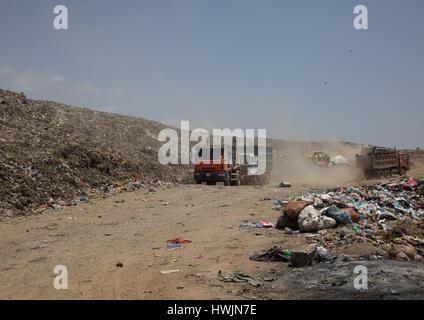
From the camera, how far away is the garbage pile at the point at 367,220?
21.1 ft

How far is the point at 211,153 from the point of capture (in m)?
17.5

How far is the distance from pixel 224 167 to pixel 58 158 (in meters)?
7.84

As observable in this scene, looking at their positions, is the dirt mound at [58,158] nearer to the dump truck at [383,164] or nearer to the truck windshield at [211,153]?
the truck windshield at [211,153]

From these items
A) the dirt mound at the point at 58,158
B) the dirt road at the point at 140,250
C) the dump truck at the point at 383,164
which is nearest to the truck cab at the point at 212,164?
the dirt mound at the point at 58,158

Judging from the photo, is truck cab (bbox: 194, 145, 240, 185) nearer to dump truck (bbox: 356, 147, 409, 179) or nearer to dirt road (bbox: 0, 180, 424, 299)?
dirt road (bbox: 0, 180, 424, 299)

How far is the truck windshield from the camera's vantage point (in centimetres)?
1747

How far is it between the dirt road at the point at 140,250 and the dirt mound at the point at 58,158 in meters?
1.52

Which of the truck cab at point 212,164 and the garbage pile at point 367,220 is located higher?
the truck cab at point 212,164

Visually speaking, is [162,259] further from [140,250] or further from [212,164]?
[212,164]

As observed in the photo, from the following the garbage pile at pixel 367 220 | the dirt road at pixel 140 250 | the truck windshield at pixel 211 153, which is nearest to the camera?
the dirt road at pixel 140 250

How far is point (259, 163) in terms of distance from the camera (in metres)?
22.2
